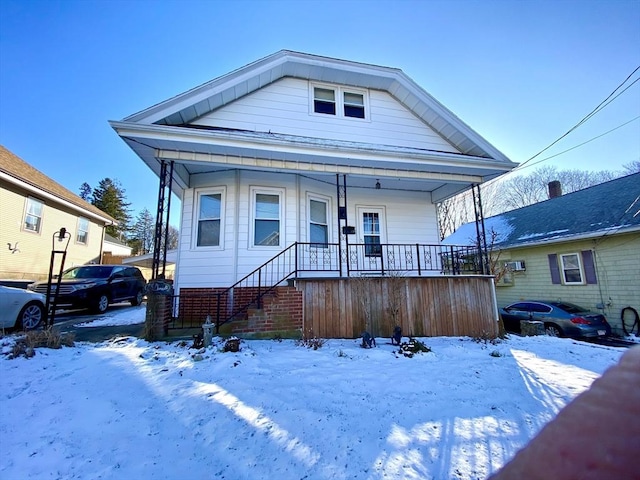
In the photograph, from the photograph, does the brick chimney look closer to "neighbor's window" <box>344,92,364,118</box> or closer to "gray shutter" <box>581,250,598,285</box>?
"gray shutter" <box>581,250,598,285</box>

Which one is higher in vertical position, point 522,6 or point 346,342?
point 522,6

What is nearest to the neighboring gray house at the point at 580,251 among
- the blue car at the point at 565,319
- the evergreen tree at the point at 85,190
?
the blue car at the point at 565,319

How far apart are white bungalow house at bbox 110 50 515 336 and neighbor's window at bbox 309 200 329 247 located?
0.03 m

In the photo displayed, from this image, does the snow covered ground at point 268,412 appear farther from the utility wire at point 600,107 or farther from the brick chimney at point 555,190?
the brick chimney at point 555,190

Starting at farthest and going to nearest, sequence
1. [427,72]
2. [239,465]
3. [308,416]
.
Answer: [427,72], [308,416], [239,465]

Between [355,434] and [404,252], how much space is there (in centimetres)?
661

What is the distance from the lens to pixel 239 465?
2.43 meters

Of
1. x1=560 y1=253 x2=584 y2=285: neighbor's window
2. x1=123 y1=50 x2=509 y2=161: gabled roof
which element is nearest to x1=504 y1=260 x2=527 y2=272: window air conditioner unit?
x1=560 y1=253 x2=584 y2=285: neighbor's window

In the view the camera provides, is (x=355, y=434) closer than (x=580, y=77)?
Yes

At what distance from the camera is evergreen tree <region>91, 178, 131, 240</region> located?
114ft

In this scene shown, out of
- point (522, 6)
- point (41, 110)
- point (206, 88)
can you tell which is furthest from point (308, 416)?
point (41, 110)

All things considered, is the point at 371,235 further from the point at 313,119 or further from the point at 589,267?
the point at 589,267

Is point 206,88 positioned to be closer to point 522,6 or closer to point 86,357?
point 86,357

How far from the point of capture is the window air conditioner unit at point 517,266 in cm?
Result: 1299
